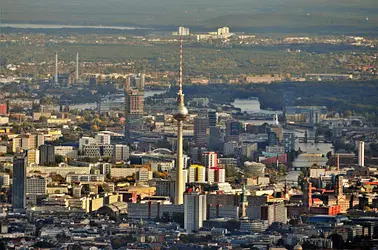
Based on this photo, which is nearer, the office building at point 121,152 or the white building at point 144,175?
the white building at point 144,175

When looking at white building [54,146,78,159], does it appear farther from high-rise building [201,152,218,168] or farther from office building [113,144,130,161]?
high-rise building [201,152,218,168]

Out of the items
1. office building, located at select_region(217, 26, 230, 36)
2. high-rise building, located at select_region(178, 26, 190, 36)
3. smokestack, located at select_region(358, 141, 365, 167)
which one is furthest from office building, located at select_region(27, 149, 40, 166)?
office building, located at select_region(217, 26, 230, 36)

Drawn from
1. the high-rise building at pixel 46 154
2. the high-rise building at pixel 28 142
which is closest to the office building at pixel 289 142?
the high-rise building at pixel 46 154

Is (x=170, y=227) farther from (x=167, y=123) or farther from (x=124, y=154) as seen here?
(x=167, y=123)

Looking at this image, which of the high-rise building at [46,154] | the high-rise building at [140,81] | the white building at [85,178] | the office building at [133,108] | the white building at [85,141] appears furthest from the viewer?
the high-rise building at [140,81]

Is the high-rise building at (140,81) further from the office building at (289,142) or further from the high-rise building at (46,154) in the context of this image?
the high-rise building at (46,154)
